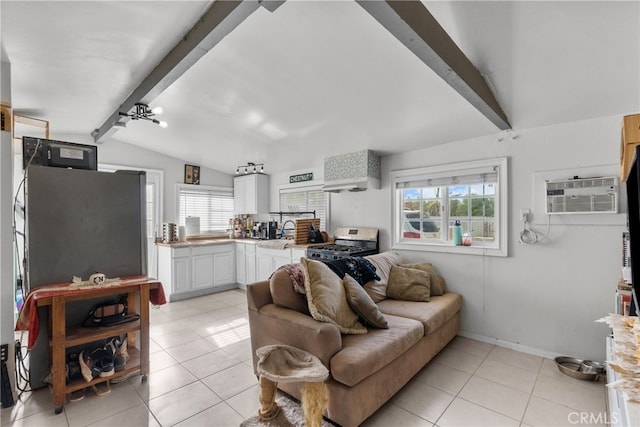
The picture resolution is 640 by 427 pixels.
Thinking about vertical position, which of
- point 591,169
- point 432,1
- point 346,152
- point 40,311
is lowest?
point 40,311

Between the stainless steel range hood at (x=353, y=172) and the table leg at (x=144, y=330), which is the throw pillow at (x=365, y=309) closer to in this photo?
the table leg at (x=144, y=330)

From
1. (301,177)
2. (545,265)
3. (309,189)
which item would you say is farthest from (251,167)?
(545,265)

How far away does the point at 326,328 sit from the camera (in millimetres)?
1860

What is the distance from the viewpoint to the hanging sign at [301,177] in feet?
16.0

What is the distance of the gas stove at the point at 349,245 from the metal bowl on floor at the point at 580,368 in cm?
211

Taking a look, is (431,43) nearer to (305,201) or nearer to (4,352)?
(4,352)

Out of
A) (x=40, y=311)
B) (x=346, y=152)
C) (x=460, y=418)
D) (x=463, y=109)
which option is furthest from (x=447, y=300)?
(x=40, y=311)

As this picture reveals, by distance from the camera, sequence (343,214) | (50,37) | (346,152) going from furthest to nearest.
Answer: (343,214), (346,152), (50,37)

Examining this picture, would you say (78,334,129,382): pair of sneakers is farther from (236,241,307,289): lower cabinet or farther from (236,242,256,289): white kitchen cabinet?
(236,242,256,289): white kitchen cabinet

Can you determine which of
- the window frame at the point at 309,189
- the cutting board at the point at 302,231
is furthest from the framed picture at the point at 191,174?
the cutting board at the point at 302,231

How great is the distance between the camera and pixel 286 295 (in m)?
2.28

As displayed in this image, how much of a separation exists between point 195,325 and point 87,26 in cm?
312

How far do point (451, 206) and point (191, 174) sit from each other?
453 centimetres

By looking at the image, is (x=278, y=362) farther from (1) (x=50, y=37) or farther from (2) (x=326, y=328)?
(1) (x=50, y=37)
